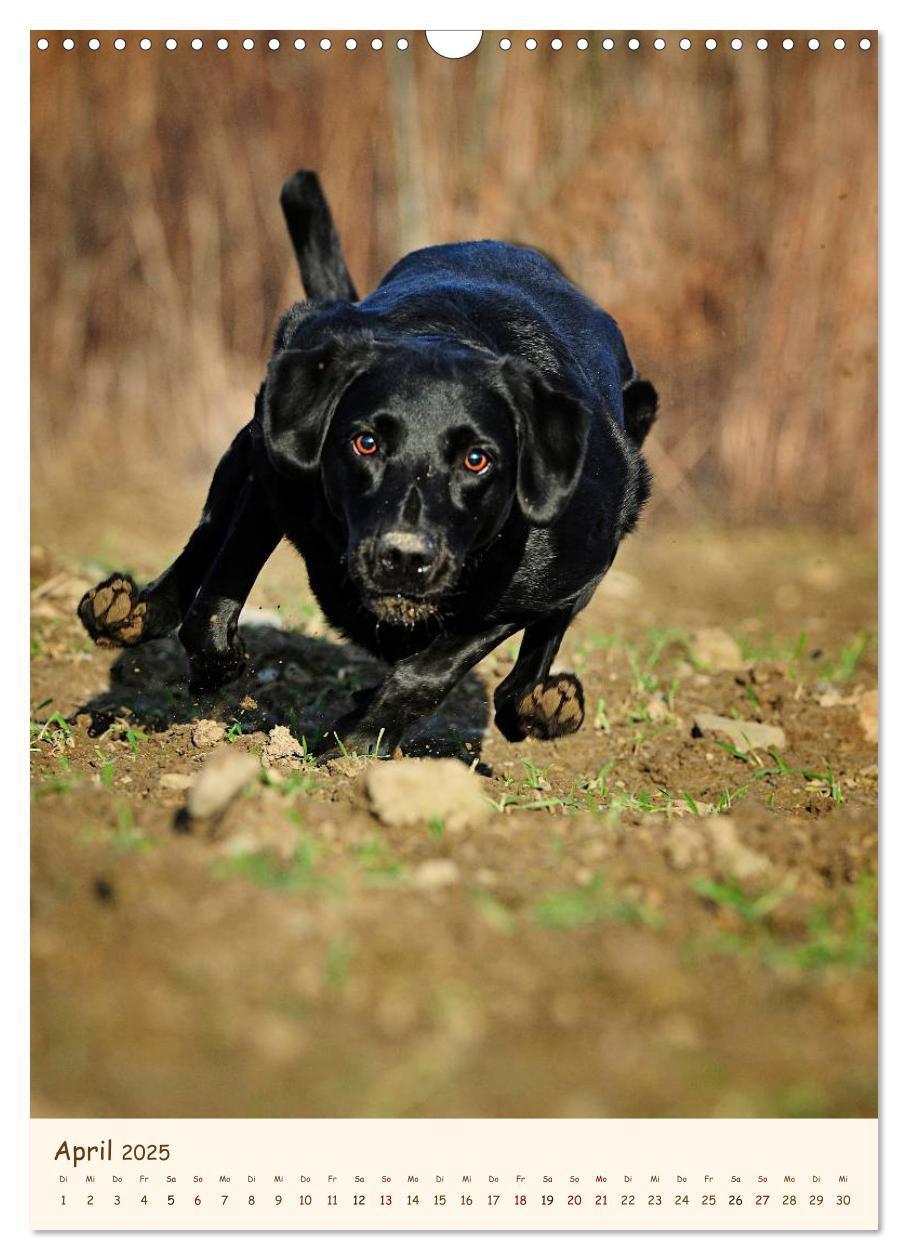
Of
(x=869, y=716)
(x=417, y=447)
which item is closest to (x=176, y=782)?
(x=417, y=447)

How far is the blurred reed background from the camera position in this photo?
223 inches

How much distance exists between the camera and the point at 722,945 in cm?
279

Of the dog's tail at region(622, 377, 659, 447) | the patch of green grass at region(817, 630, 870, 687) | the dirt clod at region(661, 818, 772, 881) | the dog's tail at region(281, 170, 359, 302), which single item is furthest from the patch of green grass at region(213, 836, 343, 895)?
the patch of green grass at region(817, 630, 870, 687)

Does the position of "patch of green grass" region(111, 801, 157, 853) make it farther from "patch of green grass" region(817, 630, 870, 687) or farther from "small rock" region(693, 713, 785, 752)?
"patch of green grass" region(817, 630, 870, 687)

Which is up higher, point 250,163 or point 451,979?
point 250,163

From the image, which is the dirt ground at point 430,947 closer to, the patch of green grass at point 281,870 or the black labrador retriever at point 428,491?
the patch of green grass at point 281,870

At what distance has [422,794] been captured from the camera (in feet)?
10.8

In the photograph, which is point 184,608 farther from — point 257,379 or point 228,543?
point 257,379

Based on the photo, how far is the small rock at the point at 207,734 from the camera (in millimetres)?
4266

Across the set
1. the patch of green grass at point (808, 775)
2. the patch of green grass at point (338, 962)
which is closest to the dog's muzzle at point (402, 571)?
the patch of green grass at point (338, 962)

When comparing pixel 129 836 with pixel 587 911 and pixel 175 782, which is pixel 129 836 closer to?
pixel 175 782
